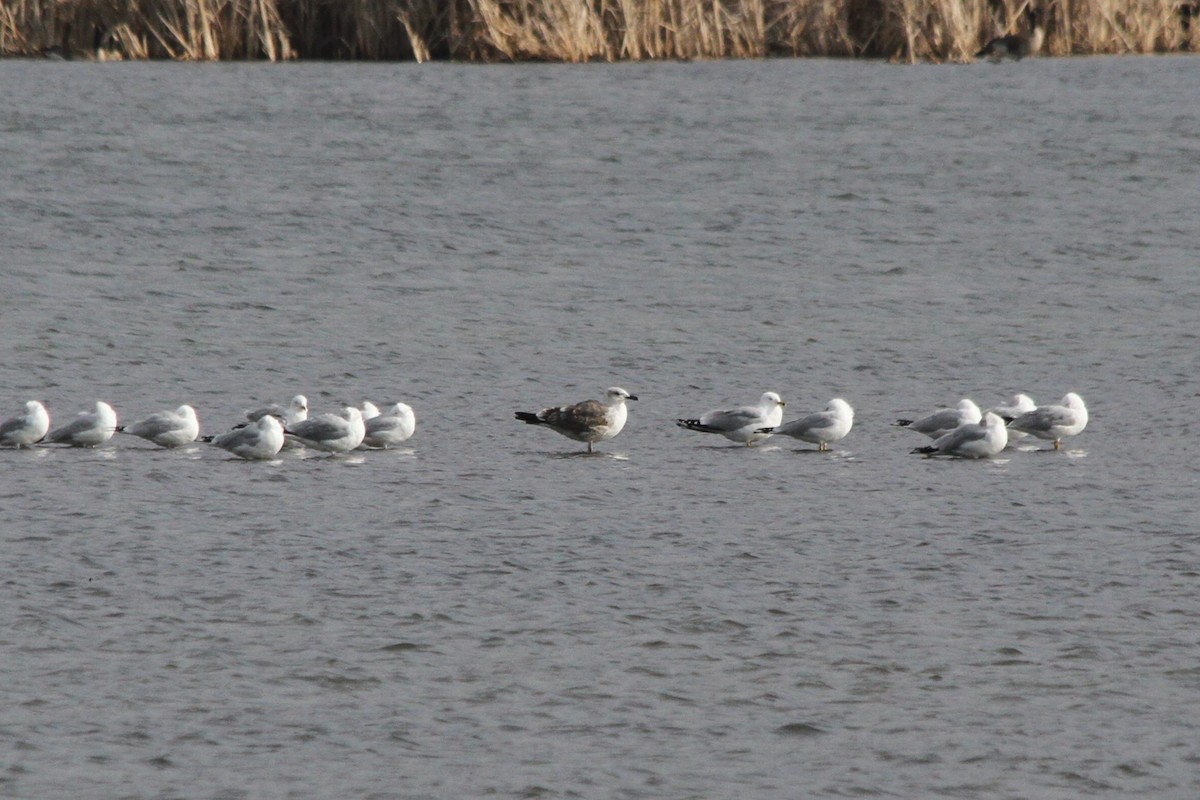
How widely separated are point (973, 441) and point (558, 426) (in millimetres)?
3212

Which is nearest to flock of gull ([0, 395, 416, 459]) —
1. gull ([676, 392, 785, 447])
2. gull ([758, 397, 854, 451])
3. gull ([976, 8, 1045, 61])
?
gull ([676, 392, 785, 447])

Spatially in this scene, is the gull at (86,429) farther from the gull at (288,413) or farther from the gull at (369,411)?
the gull at (369,411)

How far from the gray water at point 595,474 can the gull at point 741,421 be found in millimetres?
213

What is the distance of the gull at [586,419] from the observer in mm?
15125

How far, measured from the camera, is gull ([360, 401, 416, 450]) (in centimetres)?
1498

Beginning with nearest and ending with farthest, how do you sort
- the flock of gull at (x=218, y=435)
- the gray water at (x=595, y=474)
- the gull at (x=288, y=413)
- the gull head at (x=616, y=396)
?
the gray water at (x=595, y=474), the flock of gull at (x=218, y=435), the gull at (x=288, y=413), the gull head at (x=616, y=396)

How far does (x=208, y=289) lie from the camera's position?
22344mm

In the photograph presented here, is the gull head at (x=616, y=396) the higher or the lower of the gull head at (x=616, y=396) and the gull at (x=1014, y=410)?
the higher

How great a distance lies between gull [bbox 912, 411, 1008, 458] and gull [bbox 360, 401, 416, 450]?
3.96 m

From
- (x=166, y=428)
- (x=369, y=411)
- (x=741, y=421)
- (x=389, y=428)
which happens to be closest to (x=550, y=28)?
(x=369, y=411)

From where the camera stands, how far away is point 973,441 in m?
14.7

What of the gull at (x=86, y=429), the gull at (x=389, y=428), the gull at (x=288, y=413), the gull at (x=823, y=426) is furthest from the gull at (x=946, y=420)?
the gull at (x=86, y=429)

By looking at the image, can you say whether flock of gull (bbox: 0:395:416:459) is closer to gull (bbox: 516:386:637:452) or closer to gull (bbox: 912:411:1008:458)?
gull (bbox: 516:386:637:452)

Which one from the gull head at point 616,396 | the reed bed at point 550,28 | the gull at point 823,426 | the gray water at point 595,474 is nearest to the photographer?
the gray water at point 595,474
